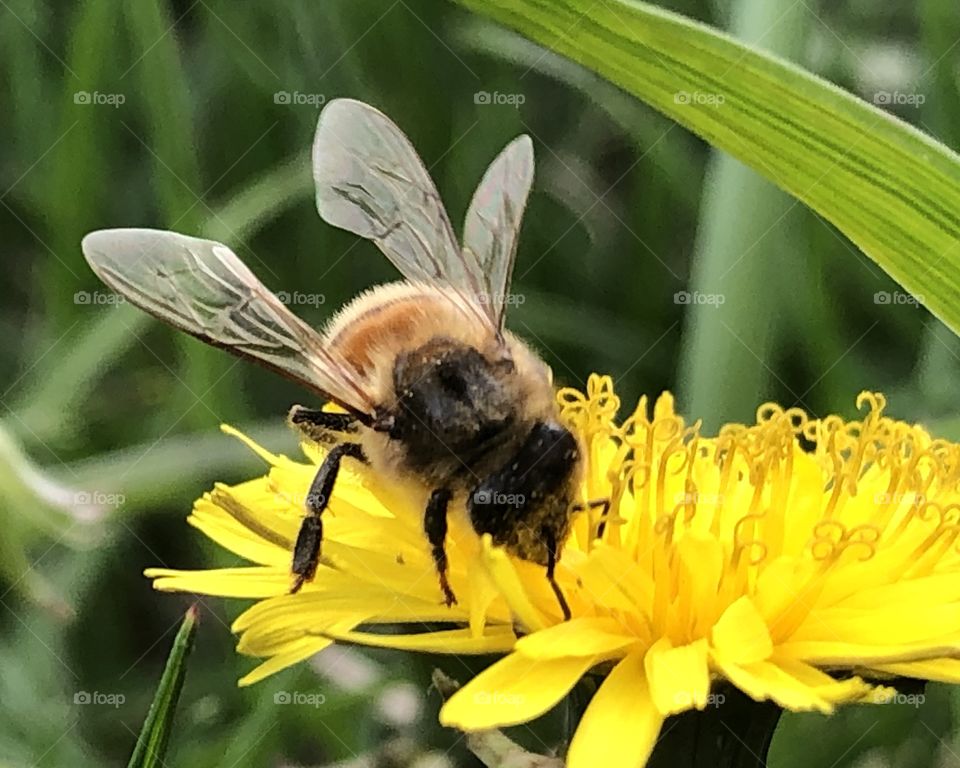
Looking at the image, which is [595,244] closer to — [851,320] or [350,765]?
[851,320]

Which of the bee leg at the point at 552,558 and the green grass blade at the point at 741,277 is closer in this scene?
the bee leg at the point at 552,558

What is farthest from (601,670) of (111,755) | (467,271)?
(111,755)

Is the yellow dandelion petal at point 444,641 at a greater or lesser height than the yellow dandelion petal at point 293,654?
greater

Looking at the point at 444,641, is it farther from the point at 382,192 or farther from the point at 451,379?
the point at 382,192

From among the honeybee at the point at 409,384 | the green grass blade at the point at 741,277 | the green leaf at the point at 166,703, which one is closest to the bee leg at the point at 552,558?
the honeybee at the point at 409,384

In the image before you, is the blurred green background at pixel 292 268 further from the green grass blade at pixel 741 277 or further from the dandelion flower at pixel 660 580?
the dandelion flower at pixel 660 580

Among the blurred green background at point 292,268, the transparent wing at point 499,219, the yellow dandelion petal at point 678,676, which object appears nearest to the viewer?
the yellow dandelion petal at point 678,676

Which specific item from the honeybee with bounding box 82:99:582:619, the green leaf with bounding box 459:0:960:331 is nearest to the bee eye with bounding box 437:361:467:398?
the honeybee with bounding box 82:99:582:619
